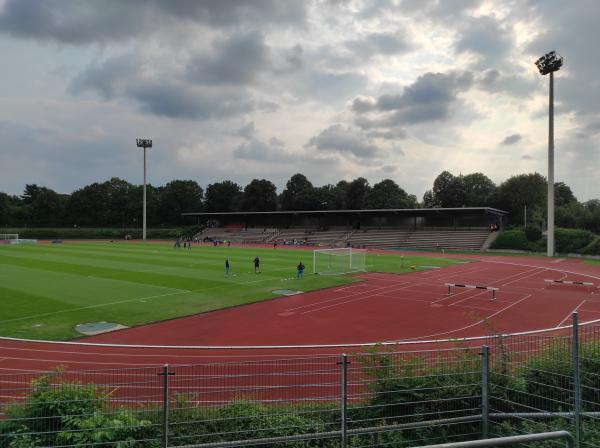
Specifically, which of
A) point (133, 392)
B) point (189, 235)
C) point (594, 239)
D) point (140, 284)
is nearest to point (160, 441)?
point (133, 392)

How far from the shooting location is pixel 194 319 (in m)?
21.2

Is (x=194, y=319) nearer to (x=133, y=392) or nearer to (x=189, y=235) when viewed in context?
(x=133, y=392)

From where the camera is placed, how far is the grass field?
21.1m

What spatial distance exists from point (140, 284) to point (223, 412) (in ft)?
84.9

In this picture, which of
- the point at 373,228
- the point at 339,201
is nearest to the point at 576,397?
the point at 373,228

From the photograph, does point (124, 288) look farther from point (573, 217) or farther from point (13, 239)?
point (573, 217)

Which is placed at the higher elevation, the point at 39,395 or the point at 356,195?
the point at 356,195

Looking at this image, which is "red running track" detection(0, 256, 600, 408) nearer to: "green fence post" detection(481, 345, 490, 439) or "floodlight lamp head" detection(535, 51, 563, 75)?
"green fence post" detection(481, 345, 490, 439)

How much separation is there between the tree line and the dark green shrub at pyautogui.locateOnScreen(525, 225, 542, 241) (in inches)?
1129

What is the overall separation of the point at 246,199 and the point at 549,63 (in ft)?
293

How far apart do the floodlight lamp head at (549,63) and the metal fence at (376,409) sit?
57.6 meters

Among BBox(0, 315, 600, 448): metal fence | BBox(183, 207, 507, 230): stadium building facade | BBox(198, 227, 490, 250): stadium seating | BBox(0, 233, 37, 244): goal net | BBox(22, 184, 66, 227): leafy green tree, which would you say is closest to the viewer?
BBox(0, 315, 600, 448): metal fence

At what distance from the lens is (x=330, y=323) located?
810 inches

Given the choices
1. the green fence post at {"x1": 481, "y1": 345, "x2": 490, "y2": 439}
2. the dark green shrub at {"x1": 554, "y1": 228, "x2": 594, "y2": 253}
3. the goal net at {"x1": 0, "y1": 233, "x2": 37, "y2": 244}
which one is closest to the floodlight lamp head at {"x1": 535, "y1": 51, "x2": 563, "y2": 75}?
the dark green shrub at {"x1": 554, "y1": 228, "x2": 594, "y2": 253}
